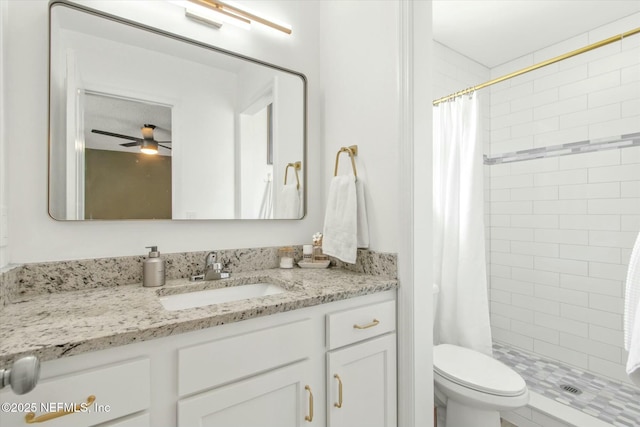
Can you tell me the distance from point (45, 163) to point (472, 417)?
205 cm

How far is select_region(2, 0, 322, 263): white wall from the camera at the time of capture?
3.49 ft

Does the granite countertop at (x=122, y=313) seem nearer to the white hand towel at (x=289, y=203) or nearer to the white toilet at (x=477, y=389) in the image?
the white hand towel at (x=289, y=203)

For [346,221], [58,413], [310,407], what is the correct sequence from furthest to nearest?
[346,221]
[310,407]
[58,413]

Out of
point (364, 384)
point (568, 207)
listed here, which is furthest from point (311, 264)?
point (568, 207)

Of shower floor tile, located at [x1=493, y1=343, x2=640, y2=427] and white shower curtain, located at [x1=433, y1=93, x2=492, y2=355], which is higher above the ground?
white shower curtain, located at [x1=433, y1=93, x2=492, y2=355]

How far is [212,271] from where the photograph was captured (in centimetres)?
132

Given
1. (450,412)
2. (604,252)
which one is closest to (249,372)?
(450,412)

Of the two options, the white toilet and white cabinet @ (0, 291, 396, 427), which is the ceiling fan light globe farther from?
the white toilet

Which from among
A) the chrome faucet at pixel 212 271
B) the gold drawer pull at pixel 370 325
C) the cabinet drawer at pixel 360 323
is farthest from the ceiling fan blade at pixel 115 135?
the gold drawer pull at pixel 370 325

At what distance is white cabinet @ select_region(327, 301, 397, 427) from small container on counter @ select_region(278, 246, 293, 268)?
534 millimetres

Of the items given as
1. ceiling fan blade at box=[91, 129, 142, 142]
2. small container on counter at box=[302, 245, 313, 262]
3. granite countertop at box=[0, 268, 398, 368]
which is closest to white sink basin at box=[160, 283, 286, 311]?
granite countertop at box=[0, 268, 398, 368]

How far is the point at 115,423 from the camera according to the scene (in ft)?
2.28

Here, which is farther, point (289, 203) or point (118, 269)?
point (289, 203)

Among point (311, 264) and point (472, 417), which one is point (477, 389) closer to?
point (472, 417)
